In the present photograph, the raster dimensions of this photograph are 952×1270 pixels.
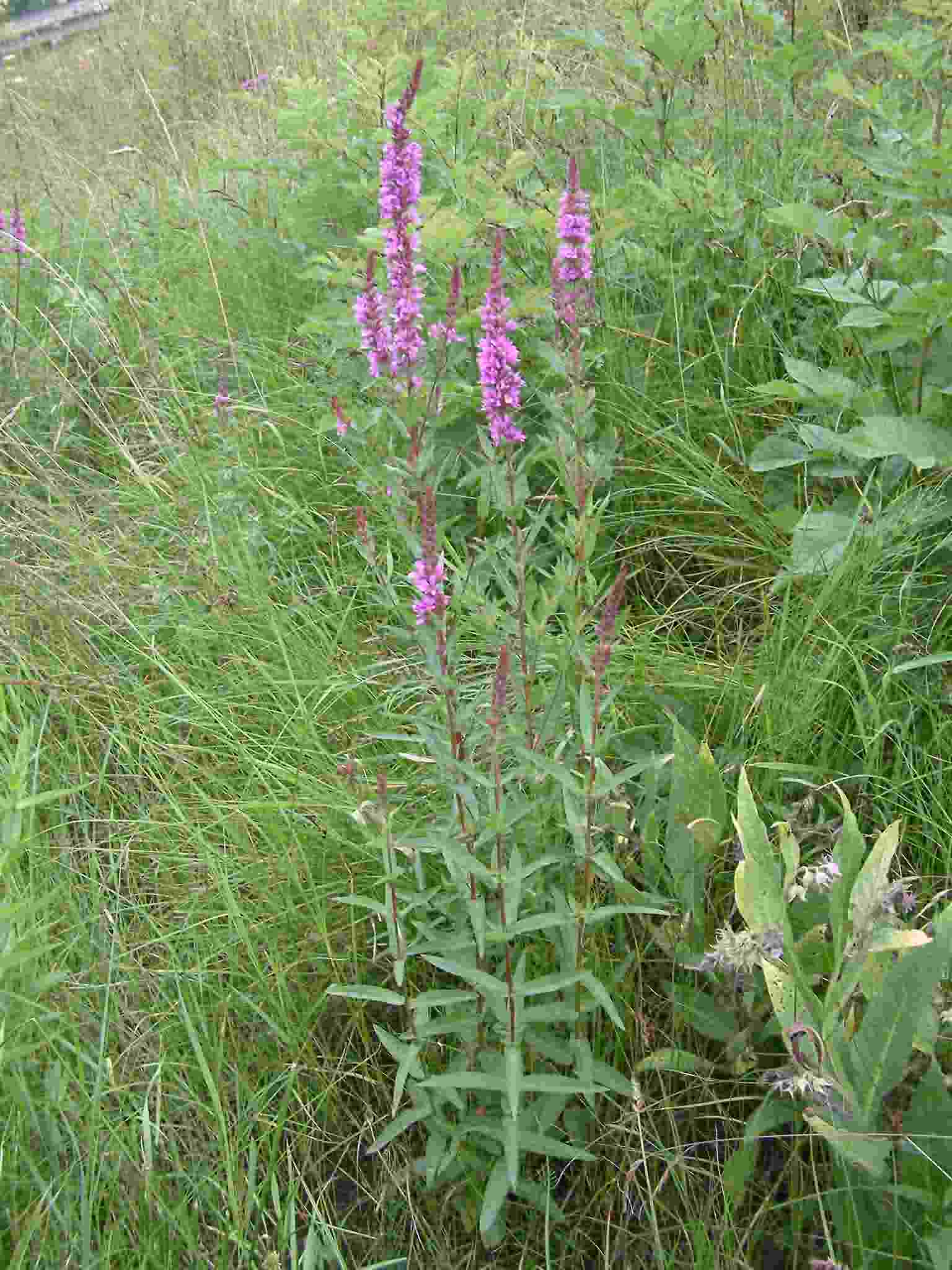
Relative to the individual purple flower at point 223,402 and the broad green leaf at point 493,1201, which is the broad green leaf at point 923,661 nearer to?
the broad green leaf at point 493,1201

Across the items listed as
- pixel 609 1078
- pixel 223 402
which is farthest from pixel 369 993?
pixel 223 402

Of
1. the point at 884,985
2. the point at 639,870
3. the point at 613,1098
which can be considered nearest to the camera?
the point at 884,985

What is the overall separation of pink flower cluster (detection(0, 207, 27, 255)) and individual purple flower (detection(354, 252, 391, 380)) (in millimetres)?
2462

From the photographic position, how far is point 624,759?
198 cm

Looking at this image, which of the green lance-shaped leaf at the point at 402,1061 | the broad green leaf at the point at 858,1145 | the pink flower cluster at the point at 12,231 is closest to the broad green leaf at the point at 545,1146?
the green lance-shaped leaf at the point at 402,1061

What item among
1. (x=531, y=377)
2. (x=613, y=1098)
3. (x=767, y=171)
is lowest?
(x=613, y=1098)

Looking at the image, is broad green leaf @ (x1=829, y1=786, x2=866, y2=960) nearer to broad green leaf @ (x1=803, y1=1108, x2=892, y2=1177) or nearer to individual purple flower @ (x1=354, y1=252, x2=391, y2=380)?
broad green leaf @ (x1=803, y1=1108, x2=892, y2=1177)

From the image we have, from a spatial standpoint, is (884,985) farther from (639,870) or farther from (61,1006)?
(61,1006)

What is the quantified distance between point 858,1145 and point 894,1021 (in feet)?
0.53

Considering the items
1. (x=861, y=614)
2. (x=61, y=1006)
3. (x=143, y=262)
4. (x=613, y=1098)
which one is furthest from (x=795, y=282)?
(x=143, y=262)

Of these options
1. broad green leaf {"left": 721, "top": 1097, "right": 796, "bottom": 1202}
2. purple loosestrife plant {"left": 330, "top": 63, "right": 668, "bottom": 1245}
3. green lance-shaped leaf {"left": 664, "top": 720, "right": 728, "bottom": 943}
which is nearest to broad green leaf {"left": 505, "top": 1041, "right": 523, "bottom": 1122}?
purple loosestrife plant {"left": 330, "top": 63, "right": 668, "bottom": 1245}

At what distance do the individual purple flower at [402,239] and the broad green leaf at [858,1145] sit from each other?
1.12m

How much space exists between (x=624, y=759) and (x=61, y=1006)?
106 centimetres

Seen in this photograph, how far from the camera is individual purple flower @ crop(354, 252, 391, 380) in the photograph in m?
1.60
